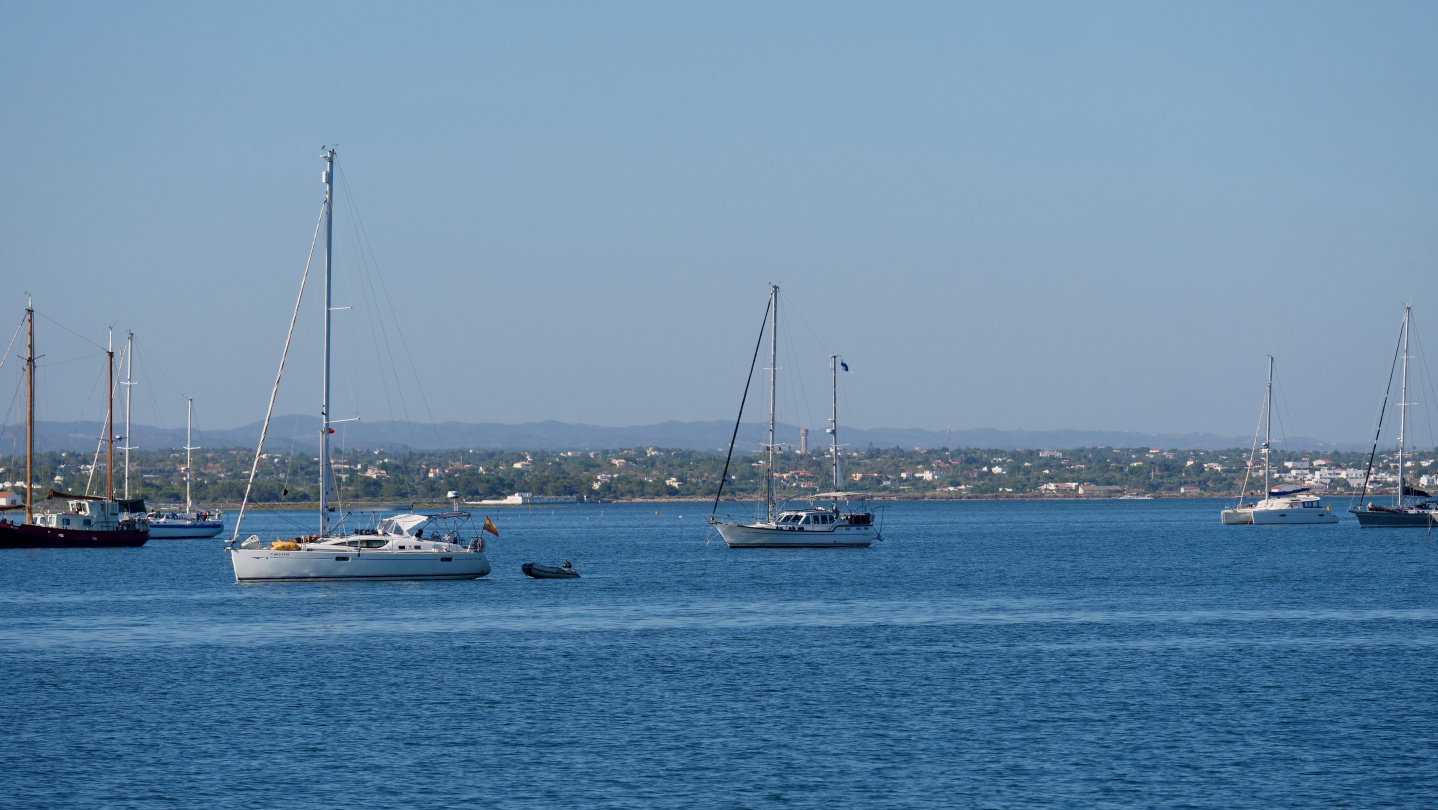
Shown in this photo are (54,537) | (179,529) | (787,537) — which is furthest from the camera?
(179,529)

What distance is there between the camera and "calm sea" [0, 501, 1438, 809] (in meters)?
30.8

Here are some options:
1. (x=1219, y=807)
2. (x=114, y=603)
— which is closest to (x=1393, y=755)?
(x=1219, y=807)

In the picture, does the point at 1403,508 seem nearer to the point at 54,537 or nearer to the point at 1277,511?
the point at 1277,511

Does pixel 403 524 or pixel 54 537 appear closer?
pixel 403 524

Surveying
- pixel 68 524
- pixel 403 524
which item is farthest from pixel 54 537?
pixel 403 524

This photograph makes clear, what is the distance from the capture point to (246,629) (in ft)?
186

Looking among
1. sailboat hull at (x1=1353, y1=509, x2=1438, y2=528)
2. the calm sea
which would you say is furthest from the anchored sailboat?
the calm sea

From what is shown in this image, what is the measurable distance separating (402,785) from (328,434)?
1471 inches

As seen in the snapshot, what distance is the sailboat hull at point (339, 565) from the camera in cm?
6969

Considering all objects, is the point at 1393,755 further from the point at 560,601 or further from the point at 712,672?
the point at 560,601

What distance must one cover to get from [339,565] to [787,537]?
4061 centimetres

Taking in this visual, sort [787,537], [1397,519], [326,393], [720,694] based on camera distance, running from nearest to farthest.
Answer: [720,694] < [326,393] < [787,537] < [1397,519]

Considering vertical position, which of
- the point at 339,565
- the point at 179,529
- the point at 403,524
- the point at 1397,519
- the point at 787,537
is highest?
the point at 403,524

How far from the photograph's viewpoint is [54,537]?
108375 millimetres
